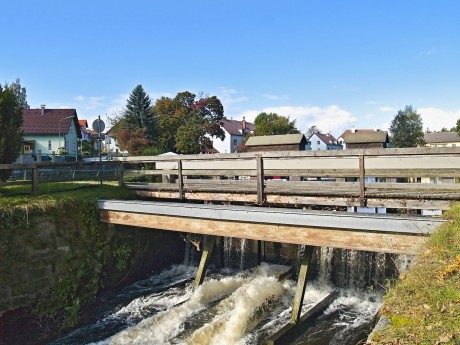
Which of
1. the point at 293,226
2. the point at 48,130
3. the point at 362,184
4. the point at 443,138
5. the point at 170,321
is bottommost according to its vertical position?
the point at 170,321

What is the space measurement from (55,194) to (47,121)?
133 feet

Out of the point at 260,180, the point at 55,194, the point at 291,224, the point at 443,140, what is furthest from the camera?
the point at 443,140

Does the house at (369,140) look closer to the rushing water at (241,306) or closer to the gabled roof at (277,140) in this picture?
the gabled roof at (277,140)

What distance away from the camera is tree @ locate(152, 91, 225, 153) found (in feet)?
136

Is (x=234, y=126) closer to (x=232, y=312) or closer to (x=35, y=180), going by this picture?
(x=35, y=180)

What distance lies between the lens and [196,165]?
10898 millimetres

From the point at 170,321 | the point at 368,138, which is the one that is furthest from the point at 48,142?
the point at 170,321

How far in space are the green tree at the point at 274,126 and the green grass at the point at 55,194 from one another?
4338 cm

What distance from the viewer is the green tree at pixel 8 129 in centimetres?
1007

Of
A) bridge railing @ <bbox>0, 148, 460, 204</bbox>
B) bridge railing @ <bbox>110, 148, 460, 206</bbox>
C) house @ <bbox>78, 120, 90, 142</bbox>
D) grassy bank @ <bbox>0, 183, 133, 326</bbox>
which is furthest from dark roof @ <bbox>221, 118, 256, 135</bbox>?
grassy bank @ <bbox>0, 183, 133, 326</bbox>

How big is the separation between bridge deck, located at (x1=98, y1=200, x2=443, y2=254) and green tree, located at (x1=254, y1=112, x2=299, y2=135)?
4511cm

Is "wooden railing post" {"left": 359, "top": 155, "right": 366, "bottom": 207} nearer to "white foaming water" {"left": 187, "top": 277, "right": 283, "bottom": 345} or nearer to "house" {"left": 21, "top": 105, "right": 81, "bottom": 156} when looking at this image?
"white foaming water" {"left": 187, "top": 277, "right": 283, "bottom": 345}

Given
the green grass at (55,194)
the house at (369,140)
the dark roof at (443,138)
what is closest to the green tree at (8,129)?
the green grass at (55,194)

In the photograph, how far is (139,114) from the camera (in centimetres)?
4016
